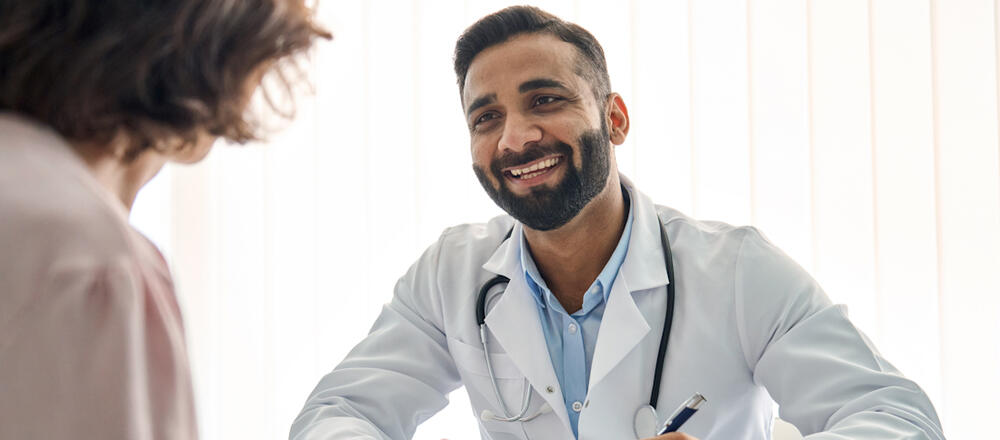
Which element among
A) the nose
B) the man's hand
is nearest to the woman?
the man's hand

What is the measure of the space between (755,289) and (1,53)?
1112 mm

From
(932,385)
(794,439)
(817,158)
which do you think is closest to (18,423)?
(794,439)

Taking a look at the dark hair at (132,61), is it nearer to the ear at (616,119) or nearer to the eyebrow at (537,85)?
the eyebrow at (537,85)

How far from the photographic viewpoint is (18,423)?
1.73ft

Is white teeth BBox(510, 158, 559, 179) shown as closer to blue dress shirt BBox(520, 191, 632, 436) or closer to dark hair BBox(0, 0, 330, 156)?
blue dress shirt BBox(520, 191, 632, 436)

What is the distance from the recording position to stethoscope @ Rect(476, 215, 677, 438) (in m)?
1.30

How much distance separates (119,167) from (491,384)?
888mm

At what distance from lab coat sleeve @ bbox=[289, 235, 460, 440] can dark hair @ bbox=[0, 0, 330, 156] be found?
2.35 ft

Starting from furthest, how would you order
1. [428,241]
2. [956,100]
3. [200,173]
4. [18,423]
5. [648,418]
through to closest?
[200,173] < [428,241] < [956,100] < [648,418] < [18,423]

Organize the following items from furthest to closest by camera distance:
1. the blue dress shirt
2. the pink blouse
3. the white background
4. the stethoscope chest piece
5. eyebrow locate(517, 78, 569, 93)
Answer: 1. the white background
2. eyebrow locate(517, 78, 569, 93)
3. the blue dress shirt
4. the stethoscope chest piece
5. the pink blouse

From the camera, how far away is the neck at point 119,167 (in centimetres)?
66

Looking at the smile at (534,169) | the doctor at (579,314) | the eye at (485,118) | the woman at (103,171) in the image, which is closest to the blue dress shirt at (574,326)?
the doctor at (579,314)

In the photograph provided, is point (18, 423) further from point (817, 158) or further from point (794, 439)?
point (817, 158)

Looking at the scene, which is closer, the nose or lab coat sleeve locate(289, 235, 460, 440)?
lab coat sleeve locate(289, 235, 460, 440)
